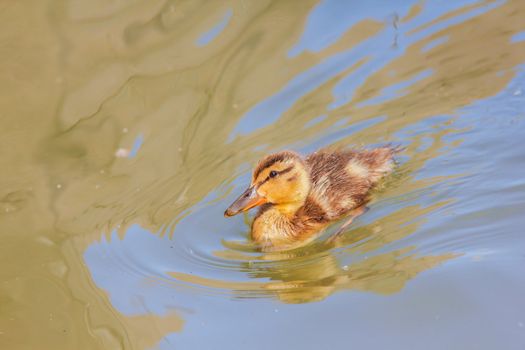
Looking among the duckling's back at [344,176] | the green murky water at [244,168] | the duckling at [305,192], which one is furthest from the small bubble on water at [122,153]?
the duckling's back at [344,176]

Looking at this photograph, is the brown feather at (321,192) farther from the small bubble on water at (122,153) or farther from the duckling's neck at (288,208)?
the small bubble on water at (122,153)

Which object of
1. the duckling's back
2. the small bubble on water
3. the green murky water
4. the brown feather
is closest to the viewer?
the green murky water

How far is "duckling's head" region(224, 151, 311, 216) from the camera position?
3.71m

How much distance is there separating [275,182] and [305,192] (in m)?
0.24

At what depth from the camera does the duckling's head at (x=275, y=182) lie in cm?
371

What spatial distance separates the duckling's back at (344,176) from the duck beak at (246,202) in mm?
342

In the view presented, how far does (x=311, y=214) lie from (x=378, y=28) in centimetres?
194

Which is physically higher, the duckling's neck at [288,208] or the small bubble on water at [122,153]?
the small bubble on water at [122,153]

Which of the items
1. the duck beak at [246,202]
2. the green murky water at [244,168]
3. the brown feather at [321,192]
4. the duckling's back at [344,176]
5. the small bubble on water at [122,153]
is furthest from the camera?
the small bubble on water at [122,153]

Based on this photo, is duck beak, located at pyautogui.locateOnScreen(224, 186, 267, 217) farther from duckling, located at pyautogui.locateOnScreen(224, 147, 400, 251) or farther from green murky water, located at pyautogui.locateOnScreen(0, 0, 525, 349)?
green murky water, located at pyautogui.locateOnScreen(0, 0, 525, 349)

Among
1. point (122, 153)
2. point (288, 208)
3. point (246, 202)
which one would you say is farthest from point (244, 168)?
point (122, 153)

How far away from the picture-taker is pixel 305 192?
392 centimetres

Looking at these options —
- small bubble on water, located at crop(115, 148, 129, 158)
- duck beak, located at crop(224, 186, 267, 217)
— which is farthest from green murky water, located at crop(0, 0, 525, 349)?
duck beak, located at crop(224, 186, 267, 217)

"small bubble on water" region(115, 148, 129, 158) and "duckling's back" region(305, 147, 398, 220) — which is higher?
"small bubble on water" region(115, 148, 129, 158)
